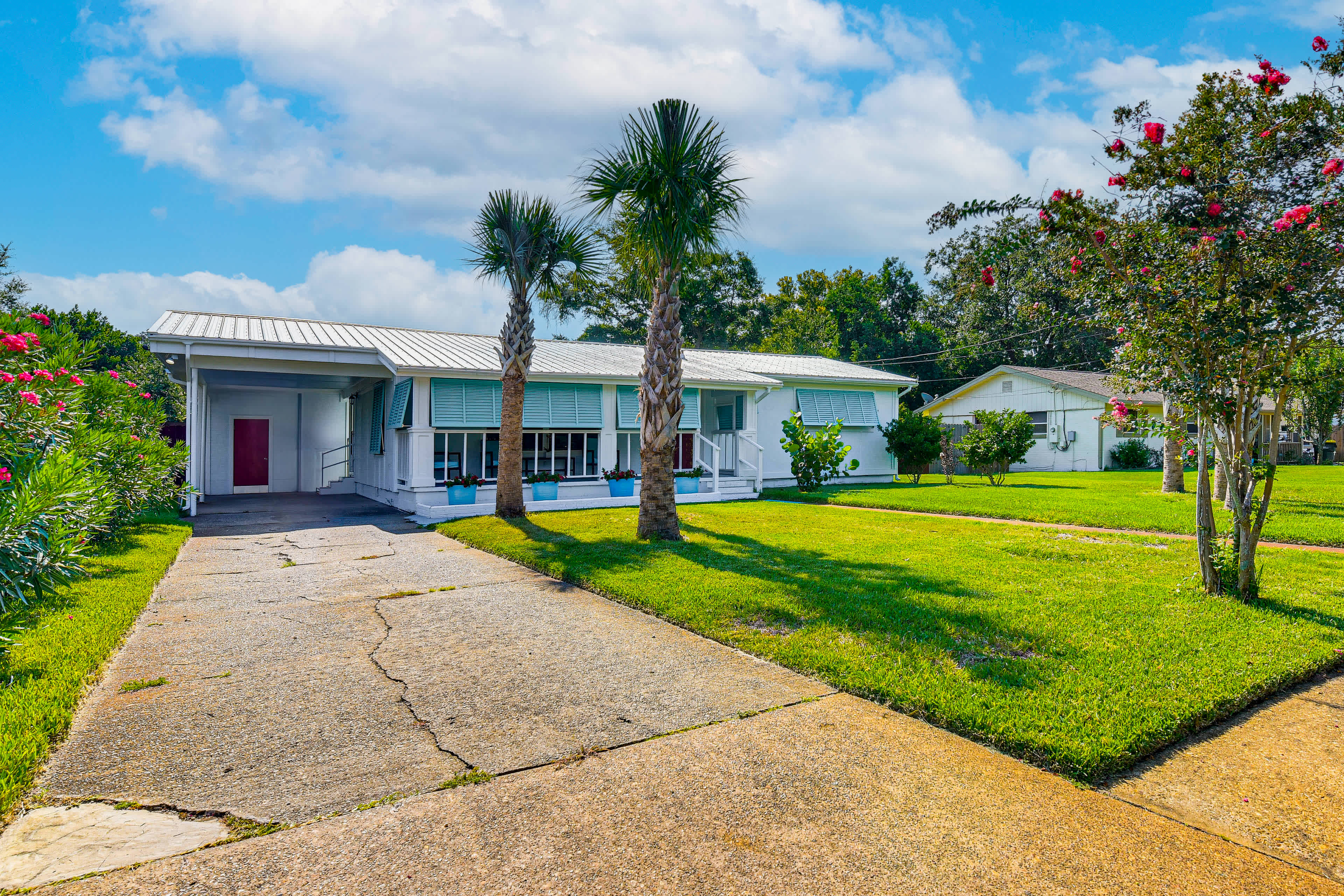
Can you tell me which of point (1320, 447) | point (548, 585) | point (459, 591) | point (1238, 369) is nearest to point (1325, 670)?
point (1238, 369)

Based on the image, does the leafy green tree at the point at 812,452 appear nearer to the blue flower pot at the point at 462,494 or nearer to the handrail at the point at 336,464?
the blue flower pot at the point at 462,494

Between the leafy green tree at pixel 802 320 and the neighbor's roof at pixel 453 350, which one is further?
the leafy green tree at pixel 802 320

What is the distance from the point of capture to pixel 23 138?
12.7 meters

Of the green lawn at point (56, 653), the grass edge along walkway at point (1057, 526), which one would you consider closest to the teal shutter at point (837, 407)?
the grass edge along walkway at point (1057, 526)

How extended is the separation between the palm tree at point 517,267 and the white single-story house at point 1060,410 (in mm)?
19824

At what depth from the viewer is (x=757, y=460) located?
730 inches

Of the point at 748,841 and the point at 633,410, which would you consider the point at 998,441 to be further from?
the point at 748,841

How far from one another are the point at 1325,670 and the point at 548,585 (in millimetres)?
6113

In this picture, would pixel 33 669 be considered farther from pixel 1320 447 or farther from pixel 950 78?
pixel 1320 447

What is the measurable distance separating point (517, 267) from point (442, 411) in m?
3.83

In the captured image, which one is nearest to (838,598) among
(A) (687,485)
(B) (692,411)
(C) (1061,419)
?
(A) (687,485)

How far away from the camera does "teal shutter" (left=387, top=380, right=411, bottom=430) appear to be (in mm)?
14664

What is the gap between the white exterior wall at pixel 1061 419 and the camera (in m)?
27.7

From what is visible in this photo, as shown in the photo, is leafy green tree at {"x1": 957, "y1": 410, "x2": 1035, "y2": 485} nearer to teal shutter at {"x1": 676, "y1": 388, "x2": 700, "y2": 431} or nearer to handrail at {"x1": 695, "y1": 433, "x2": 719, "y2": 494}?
handrail at {"x1": 695, "y1": 433, "x2": 719, "y2": 494}
